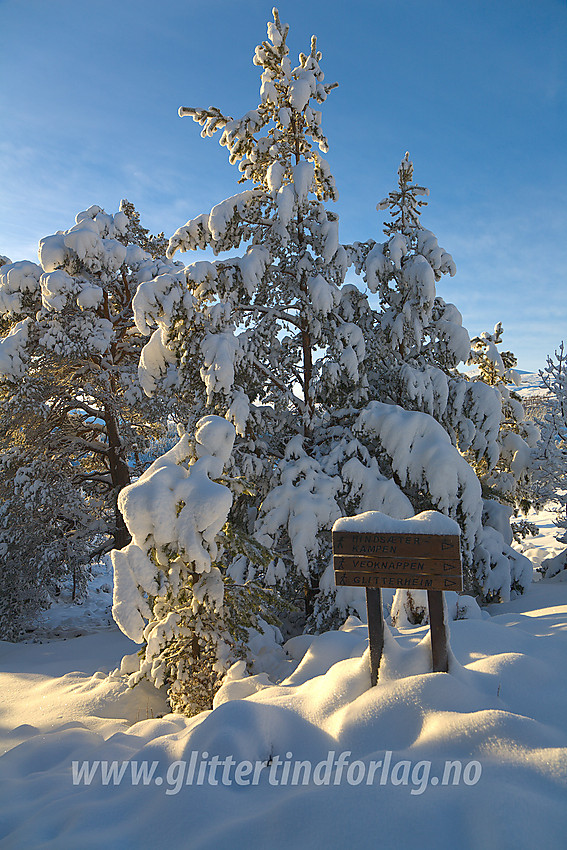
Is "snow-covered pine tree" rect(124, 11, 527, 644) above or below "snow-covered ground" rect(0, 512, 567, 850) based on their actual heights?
above

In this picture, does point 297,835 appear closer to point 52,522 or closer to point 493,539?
point 493,539

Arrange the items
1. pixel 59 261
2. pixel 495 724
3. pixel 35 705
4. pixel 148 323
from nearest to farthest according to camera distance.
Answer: pixel 495 724 → pixel 35 705 → pixel 148 323 → pixel 59 261

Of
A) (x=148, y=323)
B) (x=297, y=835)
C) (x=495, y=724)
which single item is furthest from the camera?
(x=148, y=323)

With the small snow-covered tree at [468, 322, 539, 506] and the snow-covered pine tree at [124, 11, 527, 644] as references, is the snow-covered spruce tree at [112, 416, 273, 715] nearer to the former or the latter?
the snow-covered pine tree at [124, 11, 527, 644]

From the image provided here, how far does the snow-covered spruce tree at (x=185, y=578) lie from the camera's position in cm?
406

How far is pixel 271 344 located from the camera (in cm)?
729

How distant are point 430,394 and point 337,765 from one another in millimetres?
5392

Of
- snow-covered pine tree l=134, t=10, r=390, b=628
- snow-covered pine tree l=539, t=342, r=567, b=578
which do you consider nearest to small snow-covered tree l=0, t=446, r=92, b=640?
snow-covered pine tree l=134, t=10, r=390, b=628

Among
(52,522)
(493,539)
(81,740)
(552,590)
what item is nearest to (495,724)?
(81,740)

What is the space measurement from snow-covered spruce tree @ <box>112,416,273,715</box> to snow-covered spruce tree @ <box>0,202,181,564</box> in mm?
5443

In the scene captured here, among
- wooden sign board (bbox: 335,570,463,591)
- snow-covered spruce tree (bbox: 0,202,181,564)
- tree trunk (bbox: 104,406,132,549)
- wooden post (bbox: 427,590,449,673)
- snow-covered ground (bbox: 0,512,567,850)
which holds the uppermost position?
snow-covered spruce tree (bbox: 0,202,181,564)

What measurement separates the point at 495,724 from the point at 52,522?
34.0 ft

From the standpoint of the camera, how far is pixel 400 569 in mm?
3137

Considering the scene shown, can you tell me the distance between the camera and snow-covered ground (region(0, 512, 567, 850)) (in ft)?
6.58
